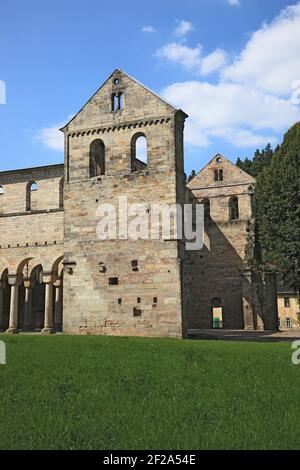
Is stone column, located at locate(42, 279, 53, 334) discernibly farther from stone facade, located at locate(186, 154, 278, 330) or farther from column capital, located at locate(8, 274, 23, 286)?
stone facade, located at locate(186, 154, 278, 330)

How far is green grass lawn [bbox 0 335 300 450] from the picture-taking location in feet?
23.8

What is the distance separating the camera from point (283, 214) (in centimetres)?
3162

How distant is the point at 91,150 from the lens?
25.2 metres

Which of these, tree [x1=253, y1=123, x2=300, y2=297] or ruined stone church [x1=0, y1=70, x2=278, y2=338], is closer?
ruined stone church [x1=0, y1=70, x2=278, y2=338]

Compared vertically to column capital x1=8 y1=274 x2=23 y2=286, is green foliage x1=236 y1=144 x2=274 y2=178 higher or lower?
higher

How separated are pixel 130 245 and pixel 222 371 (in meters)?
11.9

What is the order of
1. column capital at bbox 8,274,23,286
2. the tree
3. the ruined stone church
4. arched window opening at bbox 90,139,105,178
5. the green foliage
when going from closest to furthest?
the ruined stone church → arched window opening at bbox 90,139,105,178 → column capital at bbox 8,274,23,286 → the tree → the green foliage

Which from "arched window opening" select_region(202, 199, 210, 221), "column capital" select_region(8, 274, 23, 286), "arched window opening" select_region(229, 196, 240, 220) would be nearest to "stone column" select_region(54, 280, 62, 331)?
"column capital" select_region(8, 274, 23, 286)

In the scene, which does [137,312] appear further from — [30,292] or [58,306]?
[30,292]

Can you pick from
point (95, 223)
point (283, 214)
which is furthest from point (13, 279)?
point (283, 214)

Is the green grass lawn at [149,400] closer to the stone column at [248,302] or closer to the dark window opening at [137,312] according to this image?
the dark window opening at [137,312]

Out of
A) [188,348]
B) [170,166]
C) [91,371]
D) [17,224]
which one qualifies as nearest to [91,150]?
[170,166]

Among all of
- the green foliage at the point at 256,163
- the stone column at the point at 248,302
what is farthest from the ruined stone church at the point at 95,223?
the green foliage at the point at 256,163

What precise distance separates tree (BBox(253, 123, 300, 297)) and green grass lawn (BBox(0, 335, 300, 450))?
1678cm
